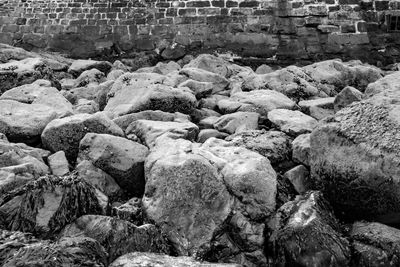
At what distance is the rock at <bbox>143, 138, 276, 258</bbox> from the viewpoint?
16.6ft

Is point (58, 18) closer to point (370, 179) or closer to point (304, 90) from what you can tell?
point (304, 90)

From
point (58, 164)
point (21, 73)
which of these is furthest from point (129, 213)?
point (21, 73)

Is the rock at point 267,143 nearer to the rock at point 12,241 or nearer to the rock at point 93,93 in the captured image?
the rock at point 12,241

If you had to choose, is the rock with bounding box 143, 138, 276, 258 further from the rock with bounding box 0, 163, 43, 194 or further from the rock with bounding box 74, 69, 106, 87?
the rock with bounding box 74, 69, 106, 87

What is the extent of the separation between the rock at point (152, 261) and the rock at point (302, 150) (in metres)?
2.20

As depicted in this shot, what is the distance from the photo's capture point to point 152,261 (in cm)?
421

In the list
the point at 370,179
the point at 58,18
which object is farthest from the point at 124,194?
the point at 58,18

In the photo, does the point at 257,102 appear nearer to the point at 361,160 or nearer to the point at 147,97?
the point at 147,97

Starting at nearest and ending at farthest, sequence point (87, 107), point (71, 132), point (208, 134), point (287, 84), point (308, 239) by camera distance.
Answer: point (308, 239), point (71, 132), point (208, 134), point (87, 107), point (287, 84)

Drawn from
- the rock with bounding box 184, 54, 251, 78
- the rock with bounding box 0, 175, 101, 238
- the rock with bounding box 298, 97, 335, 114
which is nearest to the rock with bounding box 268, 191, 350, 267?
the rock with bounding box 0, 175, 101, 238

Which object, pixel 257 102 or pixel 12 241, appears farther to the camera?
pixel 257 102

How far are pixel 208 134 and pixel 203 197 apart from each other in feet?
6.37

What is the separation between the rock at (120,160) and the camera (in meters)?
6.00

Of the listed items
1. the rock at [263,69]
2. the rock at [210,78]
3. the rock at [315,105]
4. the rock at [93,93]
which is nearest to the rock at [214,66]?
the rock at [210,78]
